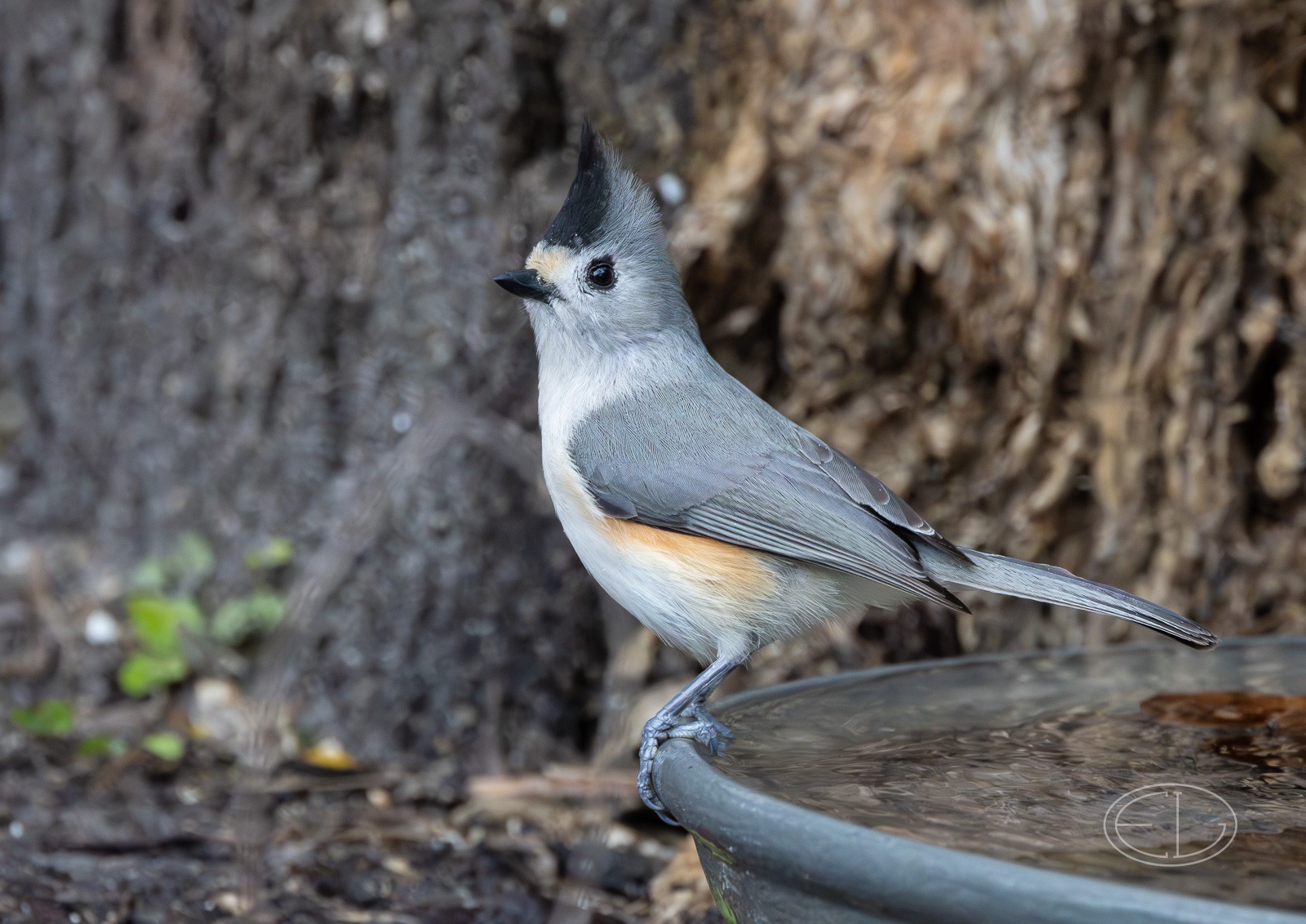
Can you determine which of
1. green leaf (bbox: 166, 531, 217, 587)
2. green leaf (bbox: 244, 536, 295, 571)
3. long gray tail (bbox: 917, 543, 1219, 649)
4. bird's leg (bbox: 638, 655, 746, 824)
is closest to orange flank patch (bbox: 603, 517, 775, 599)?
bird's leg (bbox: 638, 655, 746, 824)

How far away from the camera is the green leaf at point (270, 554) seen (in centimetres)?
412

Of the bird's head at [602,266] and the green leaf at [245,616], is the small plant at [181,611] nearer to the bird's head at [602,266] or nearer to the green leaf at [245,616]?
the green leaf at [245,616]

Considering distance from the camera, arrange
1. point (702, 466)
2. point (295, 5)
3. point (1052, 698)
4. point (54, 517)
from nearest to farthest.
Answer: point (1052, 698) < point (702, 466) < point (295, 5) < point (54, 517)

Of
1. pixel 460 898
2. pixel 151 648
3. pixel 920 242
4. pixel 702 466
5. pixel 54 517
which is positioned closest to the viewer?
pixel 702 466

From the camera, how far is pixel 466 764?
3926 millimetres

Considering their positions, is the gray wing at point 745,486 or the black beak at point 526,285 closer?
the gray wing at point 745,486

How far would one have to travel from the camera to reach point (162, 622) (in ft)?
14.1

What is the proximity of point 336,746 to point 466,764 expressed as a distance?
42cm

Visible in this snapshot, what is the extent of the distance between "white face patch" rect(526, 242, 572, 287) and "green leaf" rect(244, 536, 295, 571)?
1.60 meters

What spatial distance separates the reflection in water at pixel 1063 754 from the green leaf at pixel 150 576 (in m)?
2.61

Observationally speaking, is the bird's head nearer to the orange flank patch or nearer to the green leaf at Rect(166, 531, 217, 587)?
the orange flank patch

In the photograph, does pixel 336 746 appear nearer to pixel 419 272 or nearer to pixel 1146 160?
pixel 419 272

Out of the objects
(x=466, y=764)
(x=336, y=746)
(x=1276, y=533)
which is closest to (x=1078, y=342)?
(x=1276, y=533)

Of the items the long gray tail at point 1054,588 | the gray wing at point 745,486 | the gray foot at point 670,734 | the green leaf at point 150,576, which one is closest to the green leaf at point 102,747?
the green leaf at point 150,576
